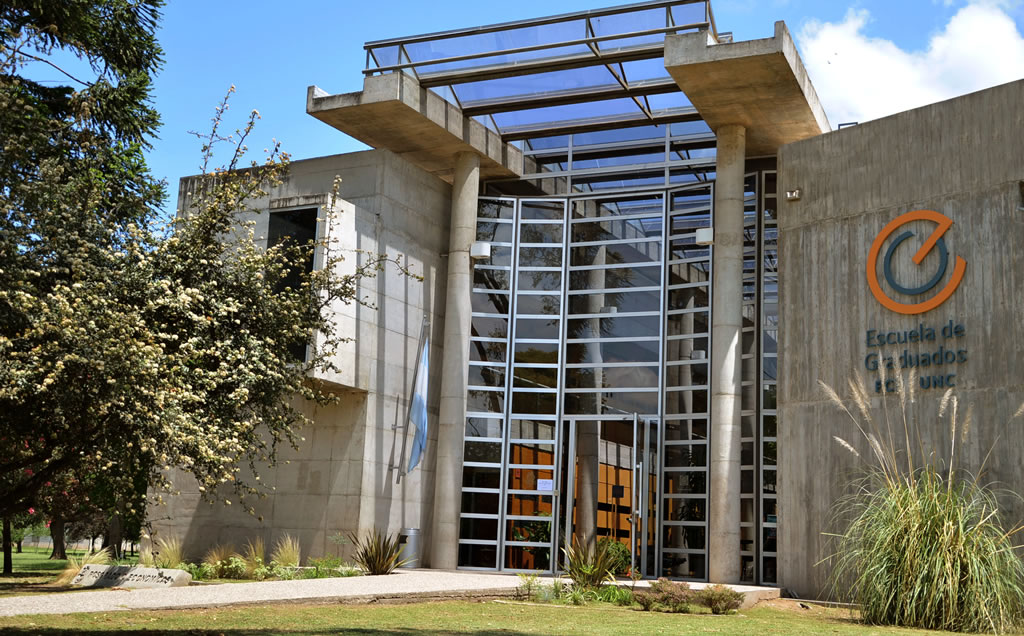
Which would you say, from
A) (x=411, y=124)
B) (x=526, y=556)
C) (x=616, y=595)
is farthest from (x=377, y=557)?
(x=411, y=124)

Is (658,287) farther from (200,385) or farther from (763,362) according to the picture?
(200,385)

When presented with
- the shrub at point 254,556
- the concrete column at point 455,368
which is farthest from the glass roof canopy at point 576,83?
the shrub at point 254,556

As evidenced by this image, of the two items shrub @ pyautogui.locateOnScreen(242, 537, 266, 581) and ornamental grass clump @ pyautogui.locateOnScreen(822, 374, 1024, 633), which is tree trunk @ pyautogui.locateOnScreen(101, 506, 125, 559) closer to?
shrub @ pyautogui.locateOnScreen(242, 537, 266, 581)

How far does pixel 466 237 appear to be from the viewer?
824 inches

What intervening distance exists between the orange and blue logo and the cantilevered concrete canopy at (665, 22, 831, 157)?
10.4 ft

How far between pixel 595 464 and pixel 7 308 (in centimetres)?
1411

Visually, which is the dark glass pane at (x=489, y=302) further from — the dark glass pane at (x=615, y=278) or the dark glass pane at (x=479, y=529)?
the dark glass pane at (x=479, y=529)

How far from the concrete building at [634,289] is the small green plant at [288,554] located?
0.33 meters

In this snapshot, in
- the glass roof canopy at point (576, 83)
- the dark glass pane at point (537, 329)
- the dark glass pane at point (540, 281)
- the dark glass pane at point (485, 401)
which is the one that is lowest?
the dark glass pane at point (485, 401)

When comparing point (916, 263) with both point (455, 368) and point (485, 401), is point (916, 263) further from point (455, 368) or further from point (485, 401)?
point (455, 368)

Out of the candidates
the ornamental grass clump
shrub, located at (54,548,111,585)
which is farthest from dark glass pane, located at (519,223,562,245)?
the ornamental grass clump

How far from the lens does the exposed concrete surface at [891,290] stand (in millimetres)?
14969

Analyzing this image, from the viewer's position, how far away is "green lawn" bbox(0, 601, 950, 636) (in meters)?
9.29

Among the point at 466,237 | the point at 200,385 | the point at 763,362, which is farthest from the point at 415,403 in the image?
the point at 200,385
